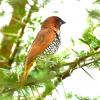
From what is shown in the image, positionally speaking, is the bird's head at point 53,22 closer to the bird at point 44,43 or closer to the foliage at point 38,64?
the bird at point 44,43

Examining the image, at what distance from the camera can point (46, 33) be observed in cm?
125

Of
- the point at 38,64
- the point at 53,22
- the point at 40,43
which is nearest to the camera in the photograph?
the point at 38,64

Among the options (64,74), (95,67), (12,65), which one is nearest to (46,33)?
(12,65)

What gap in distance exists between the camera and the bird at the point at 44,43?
0.94 metres

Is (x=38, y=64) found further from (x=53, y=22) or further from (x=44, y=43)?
(x=53, y=22)

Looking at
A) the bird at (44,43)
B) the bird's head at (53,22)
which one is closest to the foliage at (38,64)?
the bird at (44,43)

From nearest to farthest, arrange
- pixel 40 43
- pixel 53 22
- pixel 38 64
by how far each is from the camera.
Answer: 1. pixel 38 64
2. pixel 40 43
3. pixel 53 22

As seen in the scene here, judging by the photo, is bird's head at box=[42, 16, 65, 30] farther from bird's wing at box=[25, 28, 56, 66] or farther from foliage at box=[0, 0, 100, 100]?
foliage at box=[0, 0, 100, 100]

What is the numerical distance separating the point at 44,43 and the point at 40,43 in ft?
0.08

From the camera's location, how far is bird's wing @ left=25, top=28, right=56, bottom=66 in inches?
38.2

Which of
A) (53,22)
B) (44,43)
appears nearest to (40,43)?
(44,43)

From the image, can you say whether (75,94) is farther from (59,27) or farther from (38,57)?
(38,57)

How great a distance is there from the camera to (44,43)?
3.71 feet

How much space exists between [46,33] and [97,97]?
36cm
